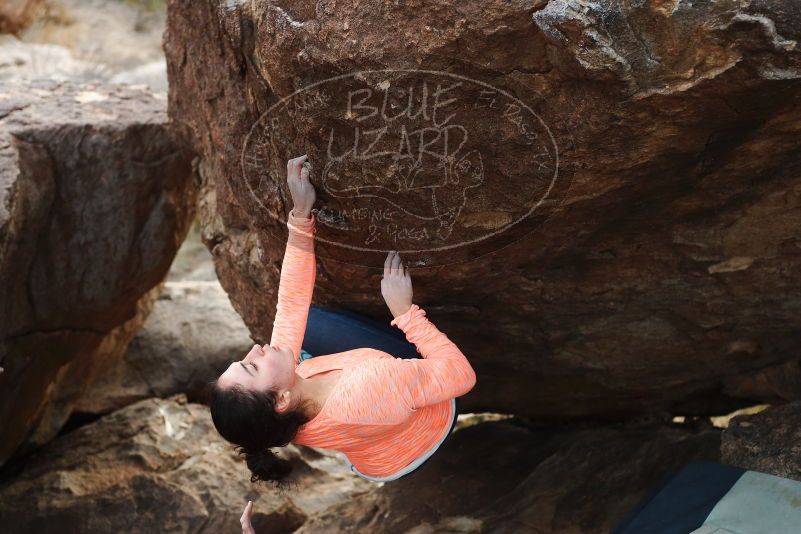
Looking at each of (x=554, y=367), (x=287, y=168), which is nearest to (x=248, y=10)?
(x=287, y=168)

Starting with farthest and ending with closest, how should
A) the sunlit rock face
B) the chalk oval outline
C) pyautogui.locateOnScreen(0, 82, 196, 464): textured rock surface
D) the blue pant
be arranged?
pyautogui.locateOnScreen(0, 82, 196, 464): textured rock surface, the blue pant, the chalk oval outline, the sunlit rock face

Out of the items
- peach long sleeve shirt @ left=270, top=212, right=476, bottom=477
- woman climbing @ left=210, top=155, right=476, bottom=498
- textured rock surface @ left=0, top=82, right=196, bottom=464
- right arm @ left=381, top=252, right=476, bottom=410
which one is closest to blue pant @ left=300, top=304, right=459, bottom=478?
woman climbing @ left=210, top=155, right=476, bottom=498

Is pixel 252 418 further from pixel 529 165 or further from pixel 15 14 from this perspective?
pixel 15 14

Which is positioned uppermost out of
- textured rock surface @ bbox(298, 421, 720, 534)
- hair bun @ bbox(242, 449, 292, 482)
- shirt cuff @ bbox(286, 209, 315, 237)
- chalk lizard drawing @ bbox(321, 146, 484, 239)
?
chalk lizard drawing @ bbox(321, 146, 484, 239)

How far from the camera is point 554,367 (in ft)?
10.4

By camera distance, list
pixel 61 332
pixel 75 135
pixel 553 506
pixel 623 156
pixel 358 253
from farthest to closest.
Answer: pixel 61 332 < pixel 75 135 < pixel 553 506 < pixel 358 253 < pixel 623 156

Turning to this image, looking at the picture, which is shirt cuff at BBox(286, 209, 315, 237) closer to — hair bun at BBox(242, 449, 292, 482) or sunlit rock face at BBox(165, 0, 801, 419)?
sunlit rock face at BBox(165, 0, 801, 419)

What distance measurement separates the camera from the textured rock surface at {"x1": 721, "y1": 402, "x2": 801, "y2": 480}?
8.83ft

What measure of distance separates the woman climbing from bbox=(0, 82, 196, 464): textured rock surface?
1152mm

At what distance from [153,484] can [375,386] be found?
1833 mm

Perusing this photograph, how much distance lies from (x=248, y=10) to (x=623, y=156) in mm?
1018

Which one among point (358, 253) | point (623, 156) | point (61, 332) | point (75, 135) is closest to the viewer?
point (623, 156)

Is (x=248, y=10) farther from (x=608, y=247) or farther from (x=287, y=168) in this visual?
(x=608, y=247)

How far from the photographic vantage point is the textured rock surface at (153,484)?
3.52 m
